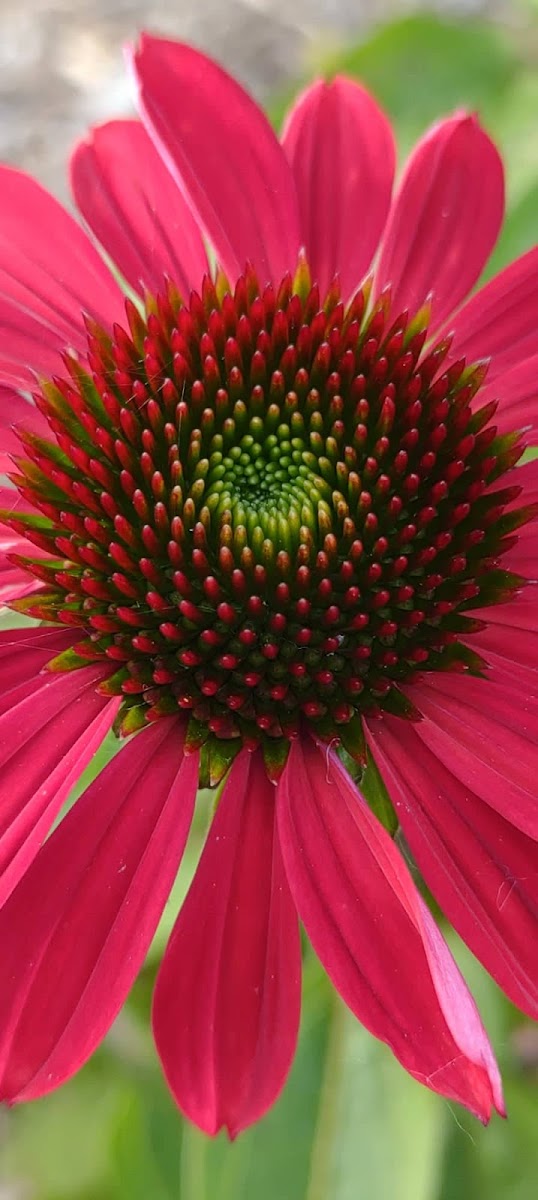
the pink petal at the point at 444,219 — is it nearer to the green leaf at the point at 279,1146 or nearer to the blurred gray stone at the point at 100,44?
the green leaf at the point at 279,1146

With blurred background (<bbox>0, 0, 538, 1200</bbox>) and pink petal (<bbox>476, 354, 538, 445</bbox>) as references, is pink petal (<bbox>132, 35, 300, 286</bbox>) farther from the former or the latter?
blurred background (<bbox>0, 0, 538, 1200</bbox>)

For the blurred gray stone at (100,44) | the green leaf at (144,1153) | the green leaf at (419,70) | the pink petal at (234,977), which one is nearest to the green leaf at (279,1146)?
the green leaf at (144,1153)

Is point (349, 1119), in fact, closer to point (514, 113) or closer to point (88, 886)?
point (88, 886)

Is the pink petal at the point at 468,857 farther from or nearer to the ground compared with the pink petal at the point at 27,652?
nearer to the ground

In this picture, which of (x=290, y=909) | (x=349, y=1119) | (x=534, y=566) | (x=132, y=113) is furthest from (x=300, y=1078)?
(x=132, y=113)

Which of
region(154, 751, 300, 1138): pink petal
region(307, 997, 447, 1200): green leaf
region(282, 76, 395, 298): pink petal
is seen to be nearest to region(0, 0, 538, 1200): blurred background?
region(307, 997, 447, 1200): green leaf

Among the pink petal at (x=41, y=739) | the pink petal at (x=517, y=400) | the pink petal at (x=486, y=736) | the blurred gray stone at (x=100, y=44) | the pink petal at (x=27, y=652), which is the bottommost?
the pink petal at (x=486, y=736)
